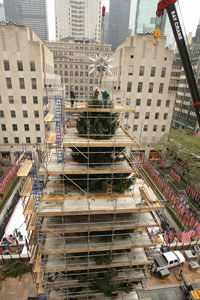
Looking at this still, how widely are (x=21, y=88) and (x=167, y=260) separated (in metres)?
40.1

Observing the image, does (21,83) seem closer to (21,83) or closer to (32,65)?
(21,83)

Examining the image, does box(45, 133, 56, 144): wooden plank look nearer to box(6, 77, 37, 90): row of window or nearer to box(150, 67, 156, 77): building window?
box(6, 77, 37, 90): row of window

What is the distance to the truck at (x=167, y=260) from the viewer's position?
21.9 m

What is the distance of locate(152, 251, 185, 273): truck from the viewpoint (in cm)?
2195

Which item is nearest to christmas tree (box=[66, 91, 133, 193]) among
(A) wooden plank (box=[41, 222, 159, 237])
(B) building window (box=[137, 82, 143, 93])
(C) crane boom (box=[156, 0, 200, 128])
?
(A) wooden plank (box=[41, 222, 159, 237])

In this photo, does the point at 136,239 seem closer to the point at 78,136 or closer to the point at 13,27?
the point at 78,136

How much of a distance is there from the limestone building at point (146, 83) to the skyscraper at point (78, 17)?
386 ft

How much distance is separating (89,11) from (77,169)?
162 meters

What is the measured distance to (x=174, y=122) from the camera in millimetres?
83562

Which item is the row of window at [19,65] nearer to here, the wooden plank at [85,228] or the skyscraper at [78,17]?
the wooden plank at [85,228]

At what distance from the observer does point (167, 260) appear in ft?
73.3

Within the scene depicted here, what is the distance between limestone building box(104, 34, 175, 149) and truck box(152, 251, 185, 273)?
26.0m

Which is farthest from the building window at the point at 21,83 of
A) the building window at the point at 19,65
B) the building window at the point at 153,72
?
the building window at the point at 153,72

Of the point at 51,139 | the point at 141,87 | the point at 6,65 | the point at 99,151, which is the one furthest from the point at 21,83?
the point at 99,151
